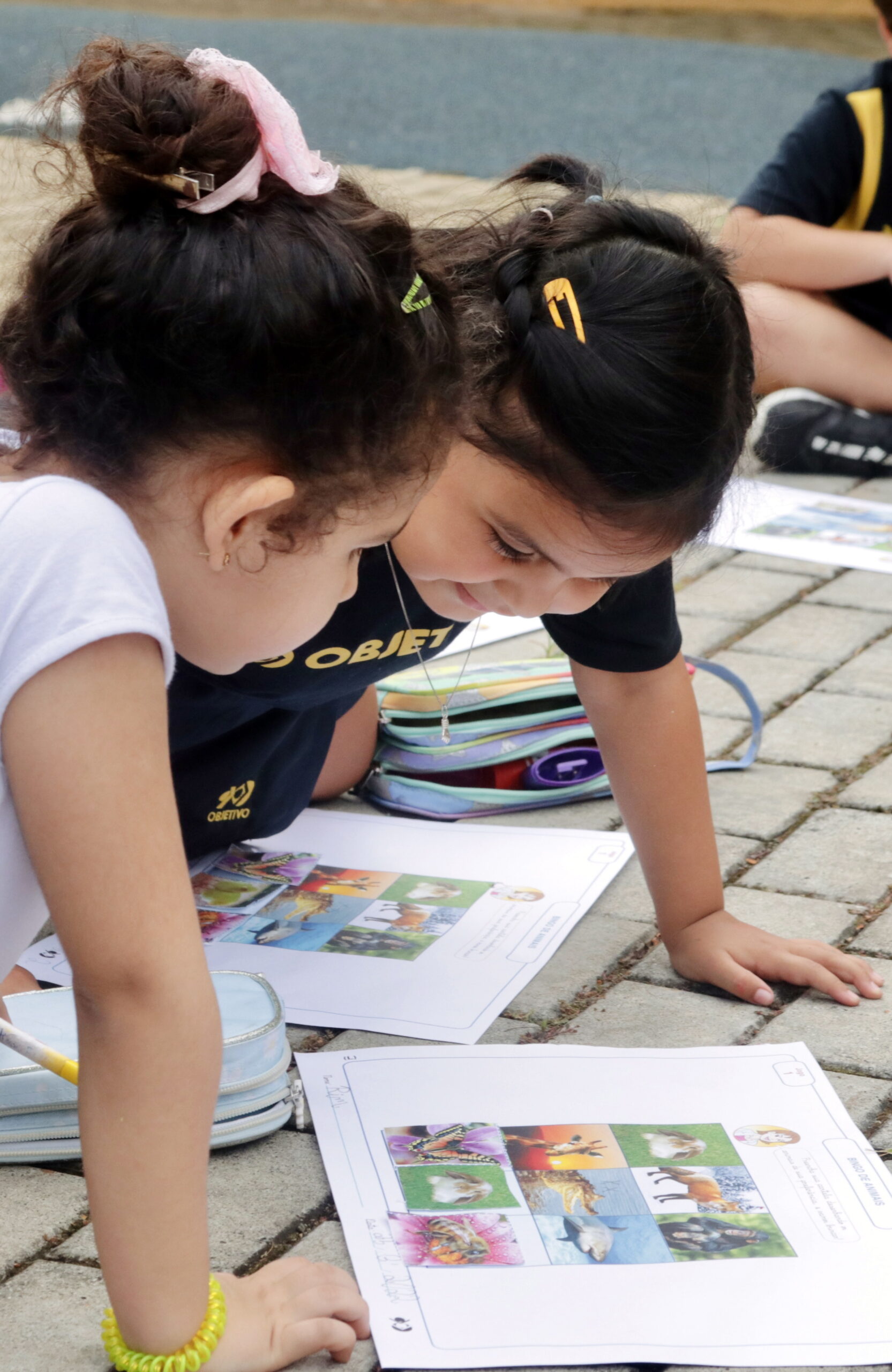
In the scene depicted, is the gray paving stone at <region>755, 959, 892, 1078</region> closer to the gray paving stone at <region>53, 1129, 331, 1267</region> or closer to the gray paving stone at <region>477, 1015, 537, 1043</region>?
the gray paving stone at <region>477, 1015, 537, 1043</region>

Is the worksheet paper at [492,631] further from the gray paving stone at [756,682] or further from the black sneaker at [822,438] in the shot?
the black sneaker at [822,438]

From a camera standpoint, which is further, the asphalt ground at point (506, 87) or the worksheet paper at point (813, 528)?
the asphalt ground at point (506, 87)

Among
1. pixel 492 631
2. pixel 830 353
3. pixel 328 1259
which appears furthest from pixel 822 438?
pixel 328 1259

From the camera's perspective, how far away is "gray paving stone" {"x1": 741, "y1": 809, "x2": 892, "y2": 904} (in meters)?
1.72

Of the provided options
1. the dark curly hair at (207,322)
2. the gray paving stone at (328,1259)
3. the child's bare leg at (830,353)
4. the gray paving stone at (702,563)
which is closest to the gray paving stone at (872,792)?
the gray paving stone at (702,563)

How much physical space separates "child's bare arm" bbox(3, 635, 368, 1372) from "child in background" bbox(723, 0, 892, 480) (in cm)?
258

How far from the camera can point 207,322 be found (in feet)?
2.92

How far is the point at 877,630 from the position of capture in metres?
2.49

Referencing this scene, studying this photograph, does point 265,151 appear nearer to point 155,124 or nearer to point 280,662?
point 155,124

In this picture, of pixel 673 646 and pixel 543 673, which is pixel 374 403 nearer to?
pixel 673 646

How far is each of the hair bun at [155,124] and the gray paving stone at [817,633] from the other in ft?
5.19

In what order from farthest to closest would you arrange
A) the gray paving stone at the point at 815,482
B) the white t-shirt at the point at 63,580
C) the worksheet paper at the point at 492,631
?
the gray paving stone at the point at 815,482, the worksheet paper at the point at 492,631, the white t-shirt at the point at 63,580

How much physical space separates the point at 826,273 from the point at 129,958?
2.87 m

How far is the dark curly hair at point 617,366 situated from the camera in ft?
4.11
